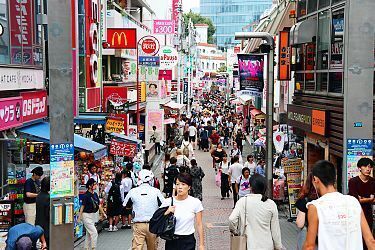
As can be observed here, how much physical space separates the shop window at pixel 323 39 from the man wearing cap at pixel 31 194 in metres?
7.38

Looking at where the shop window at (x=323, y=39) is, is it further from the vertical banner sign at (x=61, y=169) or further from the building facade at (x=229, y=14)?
the building facade at (x=229, y=14)

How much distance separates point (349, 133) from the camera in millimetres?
9531

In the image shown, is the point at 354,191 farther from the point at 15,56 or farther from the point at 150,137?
the point at 150,137

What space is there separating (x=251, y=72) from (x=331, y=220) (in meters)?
11.5

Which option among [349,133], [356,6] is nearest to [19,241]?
[349,133]

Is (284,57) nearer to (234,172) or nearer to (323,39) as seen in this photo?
(323,39)

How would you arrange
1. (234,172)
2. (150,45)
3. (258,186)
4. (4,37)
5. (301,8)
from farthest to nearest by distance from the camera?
(150,45) → (301,8) → (234,172) → (4,37) → (258,186)

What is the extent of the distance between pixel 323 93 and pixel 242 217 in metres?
9.52

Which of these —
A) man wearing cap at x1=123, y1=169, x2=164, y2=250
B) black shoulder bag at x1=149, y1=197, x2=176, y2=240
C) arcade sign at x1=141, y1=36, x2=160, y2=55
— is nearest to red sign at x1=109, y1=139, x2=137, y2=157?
man wearing cap at x1=123, y1=169, x2=164, y2=250

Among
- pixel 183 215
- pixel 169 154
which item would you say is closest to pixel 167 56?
pixel 169 154

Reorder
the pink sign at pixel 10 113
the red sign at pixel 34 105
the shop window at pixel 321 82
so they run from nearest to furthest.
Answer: the pink sign at pixel 10 113
the red sign at pixel 34 105
the shop window at pixel 321 82

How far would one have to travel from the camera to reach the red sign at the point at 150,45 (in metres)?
31.3

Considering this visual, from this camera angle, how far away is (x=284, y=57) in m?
20.4

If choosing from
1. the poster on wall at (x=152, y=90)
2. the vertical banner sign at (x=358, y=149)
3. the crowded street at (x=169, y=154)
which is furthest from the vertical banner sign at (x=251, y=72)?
the poster on wall at (x=152, y=90)
